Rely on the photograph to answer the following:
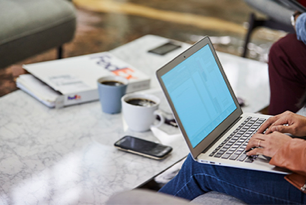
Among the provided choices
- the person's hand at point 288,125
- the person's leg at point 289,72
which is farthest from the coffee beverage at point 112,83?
the person's leg at point 289,72

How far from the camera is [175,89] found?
2.45 feet

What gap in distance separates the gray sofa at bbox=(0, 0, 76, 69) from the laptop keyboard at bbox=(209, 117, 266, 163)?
1.31 metres

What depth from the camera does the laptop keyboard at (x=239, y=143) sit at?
76cm

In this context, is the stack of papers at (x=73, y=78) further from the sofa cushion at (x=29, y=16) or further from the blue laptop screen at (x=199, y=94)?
the sofa cushion at (x=29, y=16)

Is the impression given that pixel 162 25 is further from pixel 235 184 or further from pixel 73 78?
pixel 235 184

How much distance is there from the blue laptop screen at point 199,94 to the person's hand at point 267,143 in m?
0.10

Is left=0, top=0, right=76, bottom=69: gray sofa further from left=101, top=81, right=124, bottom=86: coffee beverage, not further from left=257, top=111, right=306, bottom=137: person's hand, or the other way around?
left=257, top=111, right=306, bottom=137: person's hand

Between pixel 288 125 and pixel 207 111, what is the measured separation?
0.64 feet

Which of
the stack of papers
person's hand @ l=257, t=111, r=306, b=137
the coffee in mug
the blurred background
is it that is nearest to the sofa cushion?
the blurred background

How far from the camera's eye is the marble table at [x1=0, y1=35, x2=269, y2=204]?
0.77 meters

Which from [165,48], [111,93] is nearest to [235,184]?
[111,93]

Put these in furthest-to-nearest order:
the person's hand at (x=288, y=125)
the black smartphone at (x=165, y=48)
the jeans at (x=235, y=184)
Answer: the black smartphone at (x=165, y=48)
the person's hand at (x=288, y=125)
the jeans at (x=235, y=184)

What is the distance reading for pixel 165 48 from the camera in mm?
1583

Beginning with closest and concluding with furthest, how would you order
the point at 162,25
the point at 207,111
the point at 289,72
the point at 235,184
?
1. the point at 235,184
2. the point at 207,111
3. the point at 289,72
4. the point at 162,25
